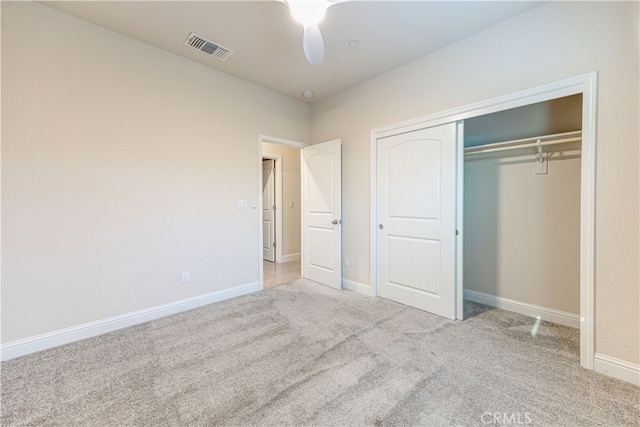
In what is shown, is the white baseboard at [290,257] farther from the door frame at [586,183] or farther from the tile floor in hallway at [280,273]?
the door frame at [586,183]

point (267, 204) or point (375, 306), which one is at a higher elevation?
point (267, 204)

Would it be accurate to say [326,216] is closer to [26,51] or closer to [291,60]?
[291,60]

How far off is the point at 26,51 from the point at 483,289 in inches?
189

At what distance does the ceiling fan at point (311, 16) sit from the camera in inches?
63.7

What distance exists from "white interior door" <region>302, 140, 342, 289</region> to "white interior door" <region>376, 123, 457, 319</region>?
1.98ft

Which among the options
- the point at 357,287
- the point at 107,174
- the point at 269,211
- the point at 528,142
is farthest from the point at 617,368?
the point at 269,211

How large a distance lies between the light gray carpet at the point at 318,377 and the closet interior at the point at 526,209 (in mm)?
350

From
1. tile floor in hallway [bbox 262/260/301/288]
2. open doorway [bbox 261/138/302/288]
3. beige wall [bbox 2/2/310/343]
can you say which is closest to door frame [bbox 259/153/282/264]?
open doorway [bbox 261/138/302/288]

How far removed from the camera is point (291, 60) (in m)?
2.82

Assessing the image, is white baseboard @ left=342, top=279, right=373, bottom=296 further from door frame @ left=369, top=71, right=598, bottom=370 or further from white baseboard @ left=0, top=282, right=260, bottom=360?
door frame @ left=369, top=71, right=598, bottom=370

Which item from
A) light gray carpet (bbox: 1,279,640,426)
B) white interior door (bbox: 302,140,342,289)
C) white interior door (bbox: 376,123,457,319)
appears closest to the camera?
light gray carpet (bbox: 1,279,640,426)

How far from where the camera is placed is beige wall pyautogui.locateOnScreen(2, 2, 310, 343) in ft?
6.52

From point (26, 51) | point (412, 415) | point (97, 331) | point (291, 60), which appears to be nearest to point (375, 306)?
point (412, 415)

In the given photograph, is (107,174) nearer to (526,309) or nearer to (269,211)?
(269,211)
